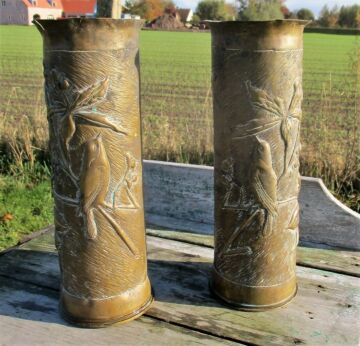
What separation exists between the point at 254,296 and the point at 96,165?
852 mm

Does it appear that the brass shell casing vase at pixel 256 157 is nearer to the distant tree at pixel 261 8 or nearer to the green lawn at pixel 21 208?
the green lawn at pixel 21 208

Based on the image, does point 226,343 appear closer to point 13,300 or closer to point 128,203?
point 128,203

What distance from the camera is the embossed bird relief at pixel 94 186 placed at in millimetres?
1685

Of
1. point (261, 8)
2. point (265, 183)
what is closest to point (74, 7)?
point (265, 183)

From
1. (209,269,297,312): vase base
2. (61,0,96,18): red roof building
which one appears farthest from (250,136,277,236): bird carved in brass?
(61,0,96,18): red roof building

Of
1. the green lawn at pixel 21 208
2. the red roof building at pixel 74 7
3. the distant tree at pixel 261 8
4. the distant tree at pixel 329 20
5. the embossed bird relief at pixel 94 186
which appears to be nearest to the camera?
the embossed bird relief at pixel 94 186

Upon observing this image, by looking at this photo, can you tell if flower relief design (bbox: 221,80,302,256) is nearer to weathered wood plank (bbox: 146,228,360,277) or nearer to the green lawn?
weathered wood plank (bbox: 146,228,360,277)

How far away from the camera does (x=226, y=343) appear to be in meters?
1.74

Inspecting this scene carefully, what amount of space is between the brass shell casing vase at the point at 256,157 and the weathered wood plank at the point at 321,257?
319mm

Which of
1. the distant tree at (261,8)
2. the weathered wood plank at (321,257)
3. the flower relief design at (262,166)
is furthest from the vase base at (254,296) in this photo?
the distant tree at (261,8)

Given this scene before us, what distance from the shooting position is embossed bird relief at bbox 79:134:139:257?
168cm

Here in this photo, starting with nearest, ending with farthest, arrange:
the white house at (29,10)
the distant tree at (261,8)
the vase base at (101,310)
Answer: the vase base at (101,310), the white house at (29,10), the distant tree at (261,8)

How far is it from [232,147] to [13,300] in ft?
3.79

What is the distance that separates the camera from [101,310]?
1.87 metres
